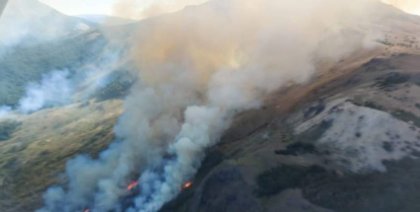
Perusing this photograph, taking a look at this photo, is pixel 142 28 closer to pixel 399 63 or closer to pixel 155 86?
pixel 155 86

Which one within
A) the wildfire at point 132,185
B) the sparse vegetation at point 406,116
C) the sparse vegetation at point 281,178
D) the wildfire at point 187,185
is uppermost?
the wildfire at point 132,185

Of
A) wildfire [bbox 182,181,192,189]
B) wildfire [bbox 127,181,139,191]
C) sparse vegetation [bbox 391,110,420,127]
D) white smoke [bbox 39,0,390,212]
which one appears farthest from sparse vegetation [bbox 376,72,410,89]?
wildfire [bbox 127,181,139,191]

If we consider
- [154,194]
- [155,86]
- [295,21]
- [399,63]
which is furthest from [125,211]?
[295,21]

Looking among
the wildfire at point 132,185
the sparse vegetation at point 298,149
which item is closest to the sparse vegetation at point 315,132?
the sparse vegetation at point 298,149

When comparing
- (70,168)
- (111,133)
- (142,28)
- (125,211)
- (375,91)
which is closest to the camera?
(125,211)

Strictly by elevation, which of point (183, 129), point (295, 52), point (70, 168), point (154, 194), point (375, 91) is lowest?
point (375, 91)

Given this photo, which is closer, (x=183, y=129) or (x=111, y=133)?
(x=183, y=129)

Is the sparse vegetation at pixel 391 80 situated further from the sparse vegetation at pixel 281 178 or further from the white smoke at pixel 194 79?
the sparse vegetation at pixel 281 178

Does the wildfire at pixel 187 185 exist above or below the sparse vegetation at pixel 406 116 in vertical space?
above
